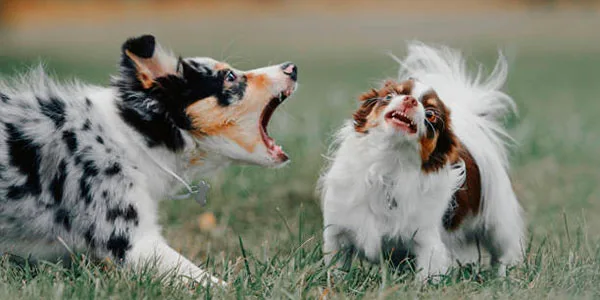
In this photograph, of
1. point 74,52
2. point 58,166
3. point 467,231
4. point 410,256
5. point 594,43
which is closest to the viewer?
point 58,166

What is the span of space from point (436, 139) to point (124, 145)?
1309mm

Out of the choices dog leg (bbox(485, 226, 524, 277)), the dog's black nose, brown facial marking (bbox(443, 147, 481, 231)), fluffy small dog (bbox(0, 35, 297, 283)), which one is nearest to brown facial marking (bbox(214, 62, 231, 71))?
fluffy small dog (bbox(0, 35, 297, 283))

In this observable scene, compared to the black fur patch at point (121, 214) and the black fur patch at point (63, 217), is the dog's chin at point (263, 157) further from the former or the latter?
the black fur patch at point (63, 217)

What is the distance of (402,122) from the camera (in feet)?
11.2

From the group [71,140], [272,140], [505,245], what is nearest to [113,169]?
[71,140]

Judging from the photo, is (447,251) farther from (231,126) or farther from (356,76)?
(356,76)

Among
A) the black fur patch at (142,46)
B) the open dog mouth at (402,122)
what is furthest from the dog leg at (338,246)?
the black fur patch at (142,46)

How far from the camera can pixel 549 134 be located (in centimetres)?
848

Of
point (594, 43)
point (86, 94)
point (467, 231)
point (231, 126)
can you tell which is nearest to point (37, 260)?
point (86, 94)

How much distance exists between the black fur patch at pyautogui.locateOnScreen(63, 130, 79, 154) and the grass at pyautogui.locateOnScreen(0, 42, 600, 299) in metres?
0.46

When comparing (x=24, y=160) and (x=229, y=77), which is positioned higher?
(x=229, y=77)

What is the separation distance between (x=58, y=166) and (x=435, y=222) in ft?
5.27

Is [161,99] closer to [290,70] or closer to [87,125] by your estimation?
[87,125]

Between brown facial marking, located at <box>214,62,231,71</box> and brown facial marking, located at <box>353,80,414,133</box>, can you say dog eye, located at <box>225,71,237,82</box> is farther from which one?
brown facial marking, located at <box>353,80,414,133</box>
